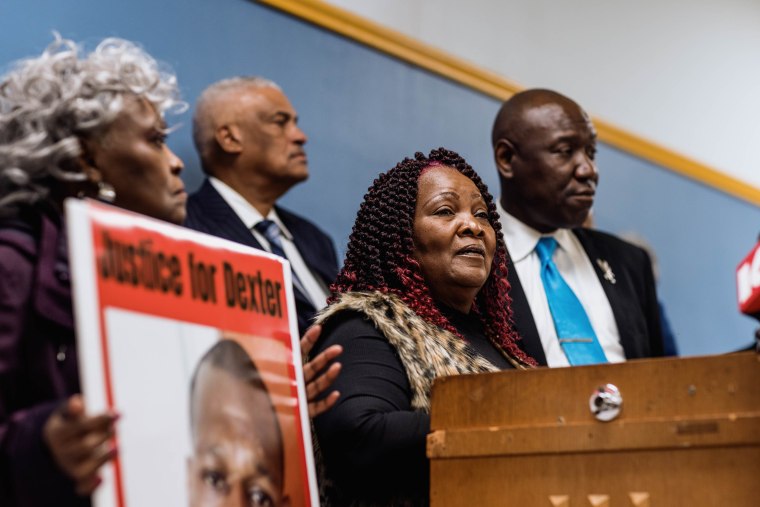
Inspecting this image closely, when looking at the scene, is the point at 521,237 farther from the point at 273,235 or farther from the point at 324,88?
the point at 324,88

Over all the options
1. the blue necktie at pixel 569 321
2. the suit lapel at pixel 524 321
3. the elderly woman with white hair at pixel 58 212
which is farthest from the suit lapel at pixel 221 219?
the elderly woman with white hair at pixel 58 212

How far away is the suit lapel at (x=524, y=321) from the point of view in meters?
3.11

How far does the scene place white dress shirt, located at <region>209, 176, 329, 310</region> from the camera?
360 centimetres

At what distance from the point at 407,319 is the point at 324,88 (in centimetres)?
188

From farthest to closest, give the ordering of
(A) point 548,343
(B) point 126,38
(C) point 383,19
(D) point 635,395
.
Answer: (C) point 383,19, (B) point 126,38, (A) point 548,343, (D) point 635,395

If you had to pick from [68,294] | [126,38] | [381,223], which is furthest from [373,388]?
[126,38]

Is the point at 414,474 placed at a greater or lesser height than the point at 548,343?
lesser

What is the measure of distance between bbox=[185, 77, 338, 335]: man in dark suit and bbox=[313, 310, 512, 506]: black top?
1.13 meters

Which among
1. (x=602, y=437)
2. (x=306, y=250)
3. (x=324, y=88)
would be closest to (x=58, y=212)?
(x=602, y=437)

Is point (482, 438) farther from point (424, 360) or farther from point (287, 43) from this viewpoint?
point (287, 43)

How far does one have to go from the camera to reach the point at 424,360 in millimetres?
2414

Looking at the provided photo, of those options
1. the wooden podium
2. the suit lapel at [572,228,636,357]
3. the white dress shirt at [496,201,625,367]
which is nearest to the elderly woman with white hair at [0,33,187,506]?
the wooden podium

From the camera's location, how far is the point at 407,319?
251 cm

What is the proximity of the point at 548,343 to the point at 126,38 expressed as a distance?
157 cm
